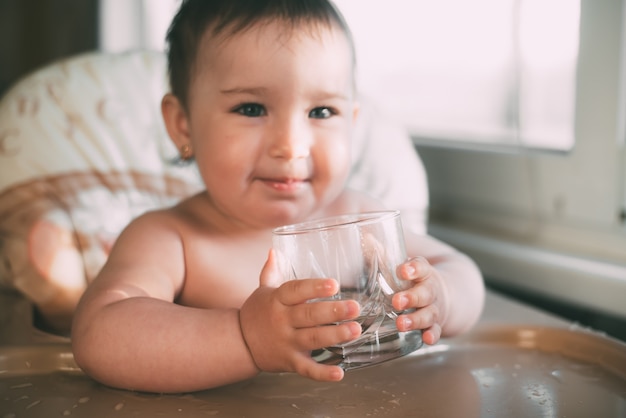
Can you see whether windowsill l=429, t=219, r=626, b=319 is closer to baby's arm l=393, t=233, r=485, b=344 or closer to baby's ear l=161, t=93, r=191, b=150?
baby's arm l=393, t=233, r=485, b=344

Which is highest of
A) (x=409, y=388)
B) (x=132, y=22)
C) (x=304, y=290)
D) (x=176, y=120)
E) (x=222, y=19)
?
(x=132, y=22)

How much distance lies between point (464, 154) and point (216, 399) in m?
0.78

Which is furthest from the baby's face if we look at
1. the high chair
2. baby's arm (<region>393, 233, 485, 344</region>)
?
the high chair

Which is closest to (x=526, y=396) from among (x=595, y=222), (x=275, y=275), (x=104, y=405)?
(x=275, y=275)

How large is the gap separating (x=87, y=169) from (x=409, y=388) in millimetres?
607

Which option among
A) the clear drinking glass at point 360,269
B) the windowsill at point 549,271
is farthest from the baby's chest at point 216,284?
the windowsill at point 549,271

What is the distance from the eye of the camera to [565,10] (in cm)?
114

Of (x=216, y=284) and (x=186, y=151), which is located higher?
(x=186, y=151)

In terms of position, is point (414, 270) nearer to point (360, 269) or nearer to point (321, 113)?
point (360, 269)

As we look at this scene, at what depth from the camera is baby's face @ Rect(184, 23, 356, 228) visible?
0.80 meters

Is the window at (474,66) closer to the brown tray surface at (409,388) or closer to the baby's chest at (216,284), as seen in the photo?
the brown tray surface at (409,388)

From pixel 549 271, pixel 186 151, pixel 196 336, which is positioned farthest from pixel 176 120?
pixel 549 271

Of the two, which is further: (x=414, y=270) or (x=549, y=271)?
(x=549, y=271)

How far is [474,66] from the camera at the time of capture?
54.2 inches
